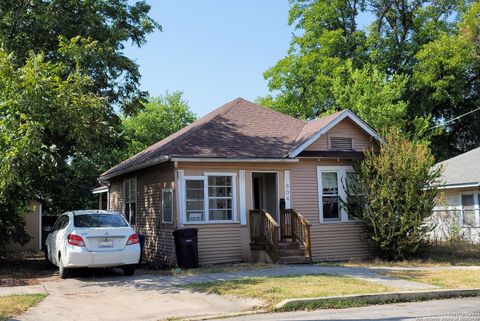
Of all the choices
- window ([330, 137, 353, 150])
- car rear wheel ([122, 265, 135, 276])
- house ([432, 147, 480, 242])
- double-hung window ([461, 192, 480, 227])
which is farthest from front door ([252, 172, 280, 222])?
double-hung window ([461, 192, 480, 227])

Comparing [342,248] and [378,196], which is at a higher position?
[378,196]

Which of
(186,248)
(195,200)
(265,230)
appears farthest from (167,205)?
(265,230)

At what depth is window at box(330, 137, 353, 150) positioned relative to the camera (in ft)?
57.3

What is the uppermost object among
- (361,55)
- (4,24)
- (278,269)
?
(361,55)

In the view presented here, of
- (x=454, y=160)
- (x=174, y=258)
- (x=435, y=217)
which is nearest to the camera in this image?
(x=174, y=258)

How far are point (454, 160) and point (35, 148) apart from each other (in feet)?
69.5

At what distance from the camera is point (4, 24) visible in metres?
19.4

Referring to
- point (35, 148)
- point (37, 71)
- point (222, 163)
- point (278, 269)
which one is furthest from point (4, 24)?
point (278, 269)

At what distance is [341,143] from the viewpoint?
17.6m

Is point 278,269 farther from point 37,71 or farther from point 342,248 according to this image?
point 37,71

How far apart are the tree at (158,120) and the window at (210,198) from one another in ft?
94.5

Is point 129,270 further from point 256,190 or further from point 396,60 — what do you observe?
point 396,60

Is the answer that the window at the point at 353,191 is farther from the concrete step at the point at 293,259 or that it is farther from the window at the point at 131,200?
the window at the point at 131,200

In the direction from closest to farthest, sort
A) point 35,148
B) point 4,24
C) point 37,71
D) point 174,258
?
point 35,148 → point 37,71 → point 174,258 → point 4,24
